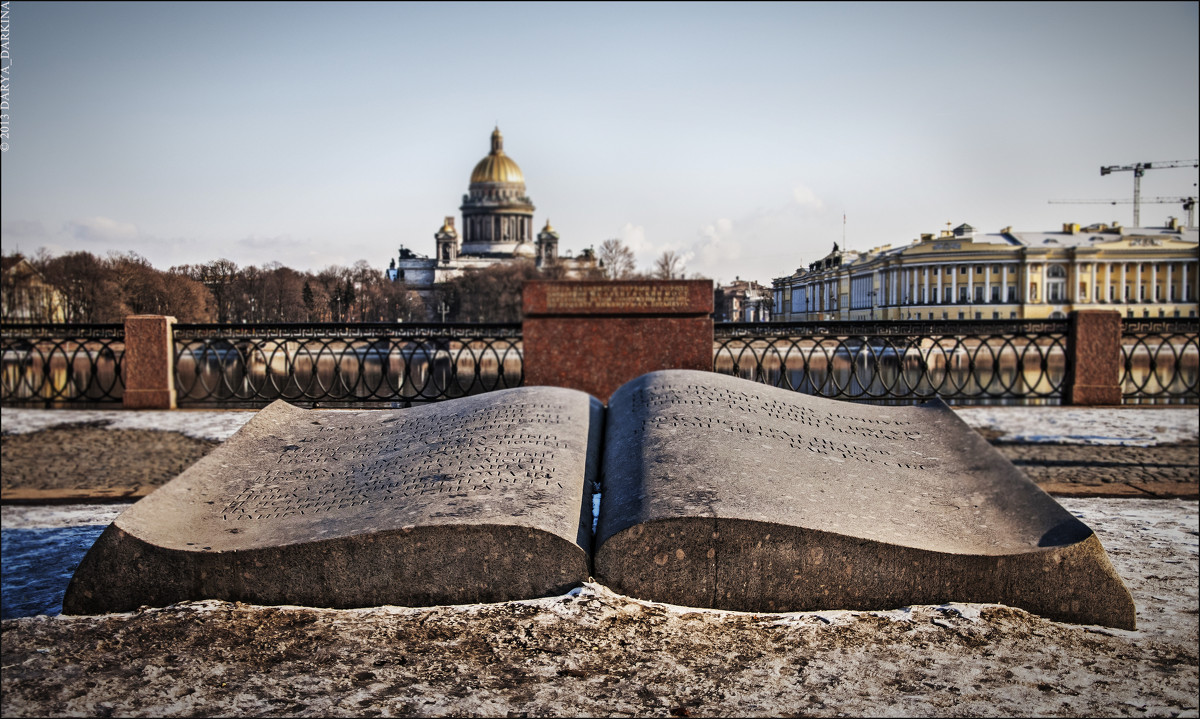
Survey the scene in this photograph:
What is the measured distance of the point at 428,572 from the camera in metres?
3.20

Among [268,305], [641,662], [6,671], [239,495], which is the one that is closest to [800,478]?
[641,662]

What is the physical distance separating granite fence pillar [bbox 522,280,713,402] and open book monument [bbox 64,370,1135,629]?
455cm

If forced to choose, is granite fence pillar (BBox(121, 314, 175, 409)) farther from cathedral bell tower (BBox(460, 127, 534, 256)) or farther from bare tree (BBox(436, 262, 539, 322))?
cathedral bell tower (BBox(460, 127, 534, 256))

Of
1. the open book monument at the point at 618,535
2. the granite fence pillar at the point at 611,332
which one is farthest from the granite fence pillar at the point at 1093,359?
the open book monument at the point at 618,535

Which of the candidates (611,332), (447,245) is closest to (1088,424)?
(611,332)

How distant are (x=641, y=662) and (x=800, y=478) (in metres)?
1.26

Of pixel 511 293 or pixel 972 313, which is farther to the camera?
pixel 511 293

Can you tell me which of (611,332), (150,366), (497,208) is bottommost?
(150,366)

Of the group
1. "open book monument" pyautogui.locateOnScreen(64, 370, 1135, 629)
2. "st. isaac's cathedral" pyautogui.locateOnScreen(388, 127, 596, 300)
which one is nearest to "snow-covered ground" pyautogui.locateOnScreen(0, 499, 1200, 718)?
"open book monument" pyautogui.locateOnScreen(64, 370, 1135, 629)

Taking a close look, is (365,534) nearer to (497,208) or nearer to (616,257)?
(616,257)

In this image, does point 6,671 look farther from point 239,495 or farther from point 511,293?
point 511,293

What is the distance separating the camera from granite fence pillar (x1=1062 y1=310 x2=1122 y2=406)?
10.7 meters

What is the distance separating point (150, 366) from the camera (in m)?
10.7

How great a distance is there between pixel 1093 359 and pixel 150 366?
39.4ft
